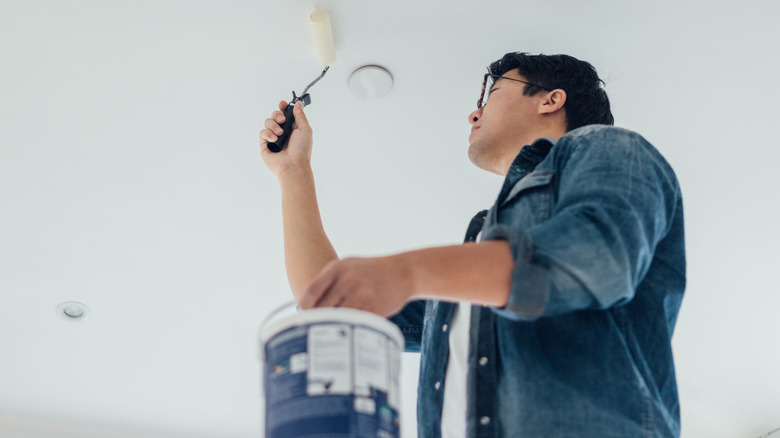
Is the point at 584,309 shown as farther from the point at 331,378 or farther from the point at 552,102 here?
the point at 552,102

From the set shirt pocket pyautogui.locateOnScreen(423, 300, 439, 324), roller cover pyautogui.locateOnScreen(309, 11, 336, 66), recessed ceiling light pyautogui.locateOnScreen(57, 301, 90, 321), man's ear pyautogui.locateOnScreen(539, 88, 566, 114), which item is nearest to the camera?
shirt pocket pyautogui.locateOnScreen(423, 300, 439, 324)

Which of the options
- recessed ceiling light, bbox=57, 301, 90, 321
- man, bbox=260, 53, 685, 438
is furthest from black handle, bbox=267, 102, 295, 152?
recessed ceiling light, bbox=57, 301, 90, 321

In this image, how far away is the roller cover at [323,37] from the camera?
5.62 ft

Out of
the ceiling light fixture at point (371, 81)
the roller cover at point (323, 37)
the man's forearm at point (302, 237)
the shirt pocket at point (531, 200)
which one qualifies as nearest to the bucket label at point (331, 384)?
the shirt pocket at point (531, 200)

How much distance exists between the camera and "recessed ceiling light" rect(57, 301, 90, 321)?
2537mm

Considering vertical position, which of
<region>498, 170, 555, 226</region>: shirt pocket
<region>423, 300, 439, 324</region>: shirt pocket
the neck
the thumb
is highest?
the thumb

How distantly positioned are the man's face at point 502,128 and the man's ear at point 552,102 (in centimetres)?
1

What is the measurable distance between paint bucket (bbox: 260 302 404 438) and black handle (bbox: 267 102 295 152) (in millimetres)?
815

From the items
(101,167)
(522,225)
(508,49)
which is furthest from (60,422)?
(522,225)

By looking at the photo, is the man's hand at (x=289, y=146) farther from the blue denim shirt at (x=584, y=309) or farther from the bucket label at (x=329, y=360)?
the bucket label at (x=329, y=360)

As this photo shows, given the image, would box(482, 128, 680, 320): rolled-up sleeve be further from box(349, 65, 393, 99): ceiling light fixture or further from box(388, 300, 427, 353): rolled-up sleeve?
box(349, 65, 393, 99): ceiling light fixture

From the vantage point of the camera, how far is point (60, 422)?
307 centimetres

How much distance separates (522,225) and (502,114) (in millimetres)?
633

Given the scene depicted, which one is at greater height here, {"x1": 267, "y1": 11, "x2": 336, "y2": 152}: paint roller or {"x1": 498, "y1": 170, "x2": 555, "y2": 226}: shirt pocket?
{"x1": 267, "y1": 11, "x2": 336, "y2": 152}: paint roller
